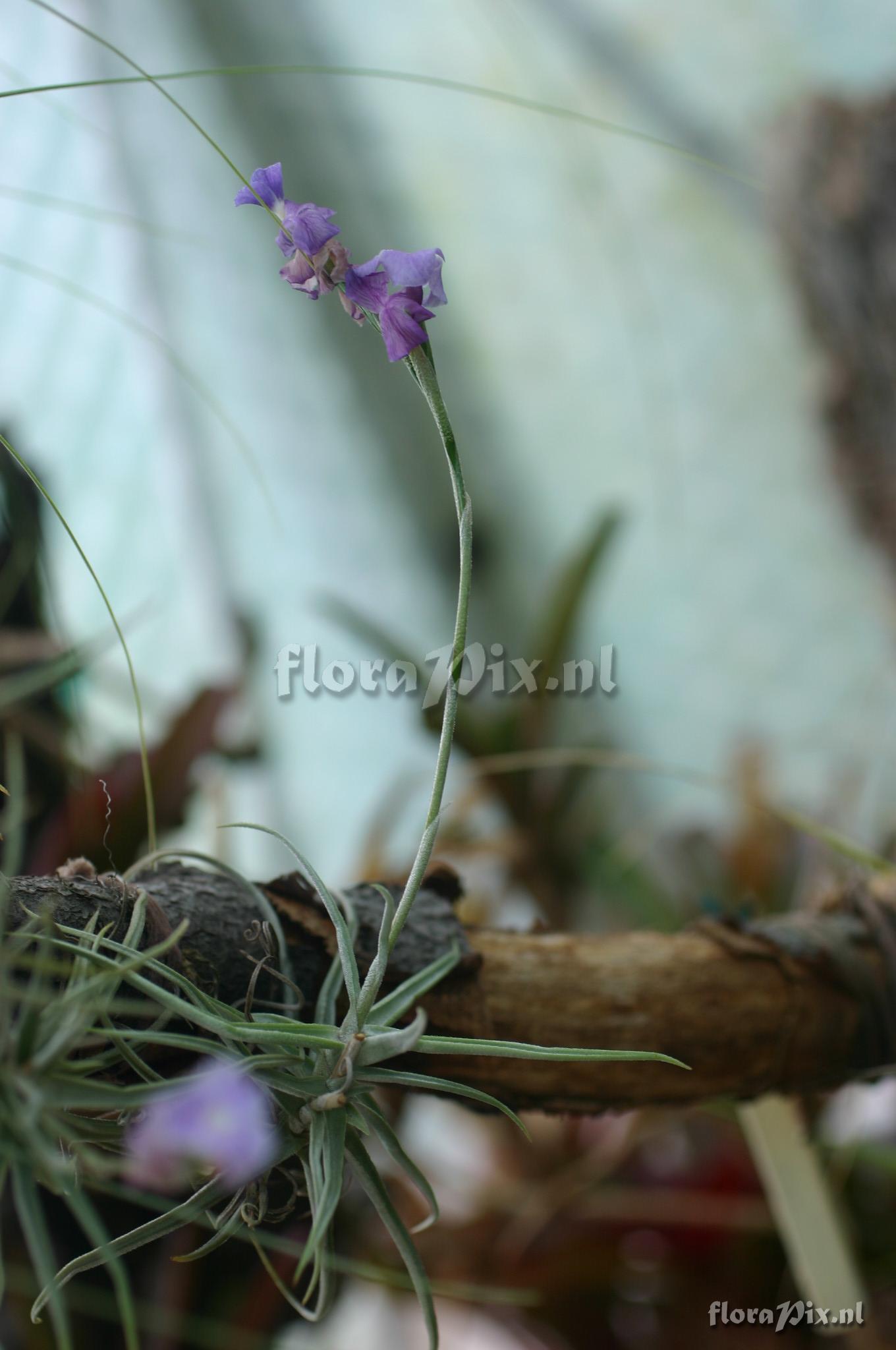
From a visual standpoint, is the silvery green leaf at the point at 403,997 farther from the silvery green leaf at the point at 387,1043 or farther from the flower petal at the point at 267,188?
the flower petal at the point at 267,188

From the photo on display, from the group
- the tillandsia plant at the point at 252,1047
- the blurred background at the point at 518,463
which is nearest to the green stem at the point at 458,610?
the tillandsia plant at the point at 252,1047

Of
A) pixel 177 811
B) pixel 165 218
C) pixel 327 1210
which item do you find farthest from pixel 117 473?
pixel 327 1210

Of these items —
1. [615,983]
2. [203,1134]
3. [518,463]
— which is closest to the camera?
[203,1134]

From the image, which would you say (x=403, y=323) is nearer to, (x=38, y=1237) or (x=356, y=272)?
(x=356, y=272)

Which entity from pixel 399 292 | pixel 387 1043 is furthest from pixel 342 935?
pixel 399 292

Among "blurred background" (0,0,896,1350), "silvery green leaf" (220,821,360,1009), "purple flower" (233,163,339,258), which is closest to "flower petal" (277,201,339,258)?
"purple flower" (233,163,339,258)
